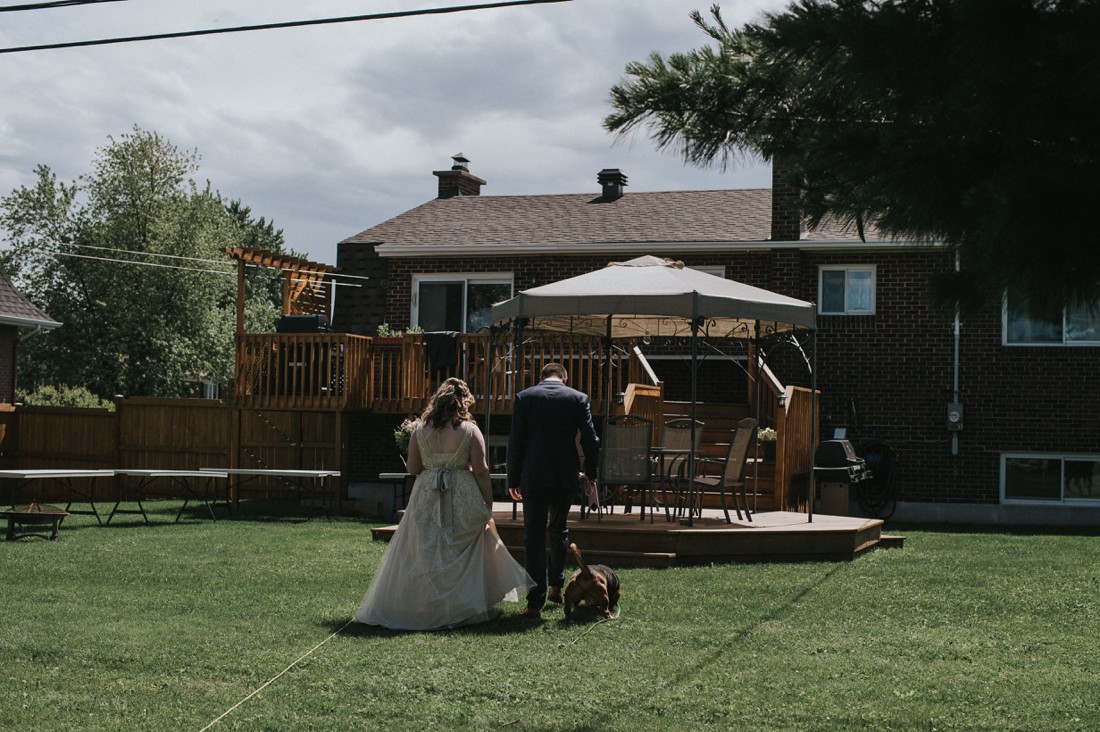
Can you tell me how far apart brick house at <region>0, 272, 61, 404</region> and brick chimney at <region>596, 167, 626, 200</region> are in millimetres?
12187

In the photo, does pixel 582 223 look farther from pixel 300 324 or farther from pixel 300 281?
pixel 300 324

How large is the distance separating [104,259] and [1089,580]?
3126 cm

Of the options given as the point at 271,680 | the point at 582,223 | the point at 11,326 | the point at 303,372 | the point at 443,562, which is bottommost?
the point at 271,680

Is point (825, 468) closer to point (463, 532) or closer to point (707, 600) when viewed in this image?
point (707, 600)

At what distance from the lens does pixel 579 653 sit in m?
7.36

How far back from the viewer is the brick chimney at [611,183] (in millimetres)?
24641

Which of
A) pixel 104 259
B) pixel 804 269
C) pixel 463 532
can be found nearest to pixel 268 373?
pixel 804 269

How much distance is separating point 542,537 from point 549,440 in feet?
2.41

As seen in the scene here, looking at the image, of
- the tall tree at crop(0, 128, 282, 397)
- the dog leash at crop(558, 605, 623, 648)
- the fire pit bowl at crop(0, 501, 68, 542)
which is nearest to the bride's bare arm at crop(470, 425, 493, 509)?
the dog leash at crop(558, 605, 623, 648)

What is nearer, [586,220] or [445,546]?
[445,546]

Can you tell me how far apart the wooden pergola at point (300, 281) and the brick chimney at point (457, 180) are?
12.4 ft

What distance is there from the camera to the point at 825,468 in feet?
57.9

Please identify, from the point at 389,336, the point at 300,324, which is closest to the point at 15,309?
the point at 300,324

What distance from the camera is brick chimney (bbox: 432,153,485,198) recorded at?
26.7 meters
